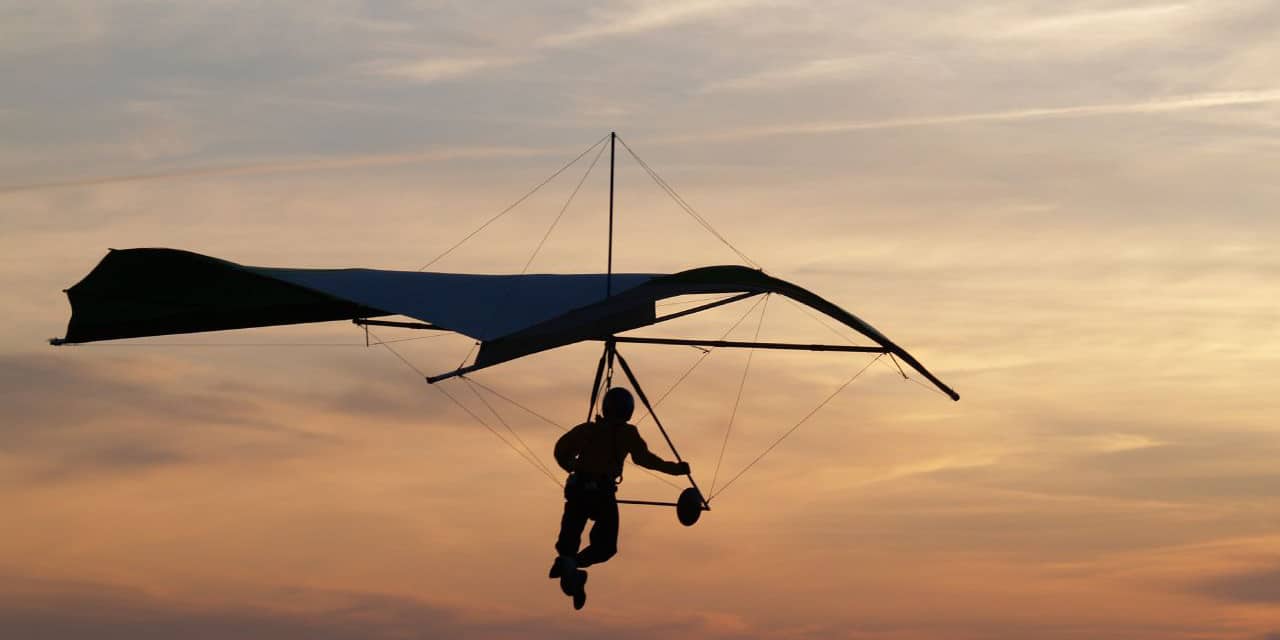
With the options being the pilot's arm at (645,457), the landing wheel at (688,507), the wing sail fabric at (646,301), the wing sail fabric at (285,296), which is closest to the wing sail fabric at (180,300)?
the wing sail fabric at (285,296)

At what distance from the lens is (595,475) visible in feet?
84.2

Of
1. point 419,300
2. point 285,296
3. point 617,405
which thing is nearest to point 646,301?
point 617,405

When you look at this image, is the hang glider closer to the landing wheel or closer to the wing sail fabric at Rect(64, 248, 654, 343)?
the wing sail fabric at Rect(64, 248, 654, 343)

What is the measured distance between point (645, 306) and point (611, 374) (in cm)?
104

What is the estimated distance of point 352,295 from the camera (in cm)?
2508

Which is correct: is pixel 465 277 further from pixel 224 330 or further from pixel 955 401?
pixel 955 401

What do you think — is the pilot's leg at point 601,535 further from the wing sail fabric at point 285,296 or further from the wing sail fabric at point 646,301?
the wing sail fabric at point 285,296

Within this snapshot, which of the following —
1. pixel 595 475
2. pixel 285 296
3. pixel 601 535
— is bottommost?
pixel 601 535

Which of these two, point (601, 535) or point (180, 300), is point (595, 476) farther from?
point (180, 300)

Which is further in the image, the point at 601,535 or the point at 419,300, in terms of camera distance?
the point at 601,535

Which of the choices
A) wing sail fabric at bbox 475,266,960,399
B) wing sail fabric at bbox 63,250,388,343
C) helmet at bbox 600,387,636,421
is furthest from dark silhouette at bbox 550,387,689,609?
wing sail fabric at bbox 63,250,388,343

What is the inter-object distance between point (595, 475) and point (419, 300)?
282cm

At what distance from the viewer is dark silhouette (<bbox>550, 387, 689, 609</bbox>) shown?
25.7m

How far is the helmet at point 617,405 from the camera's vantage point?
25734 millimetres
